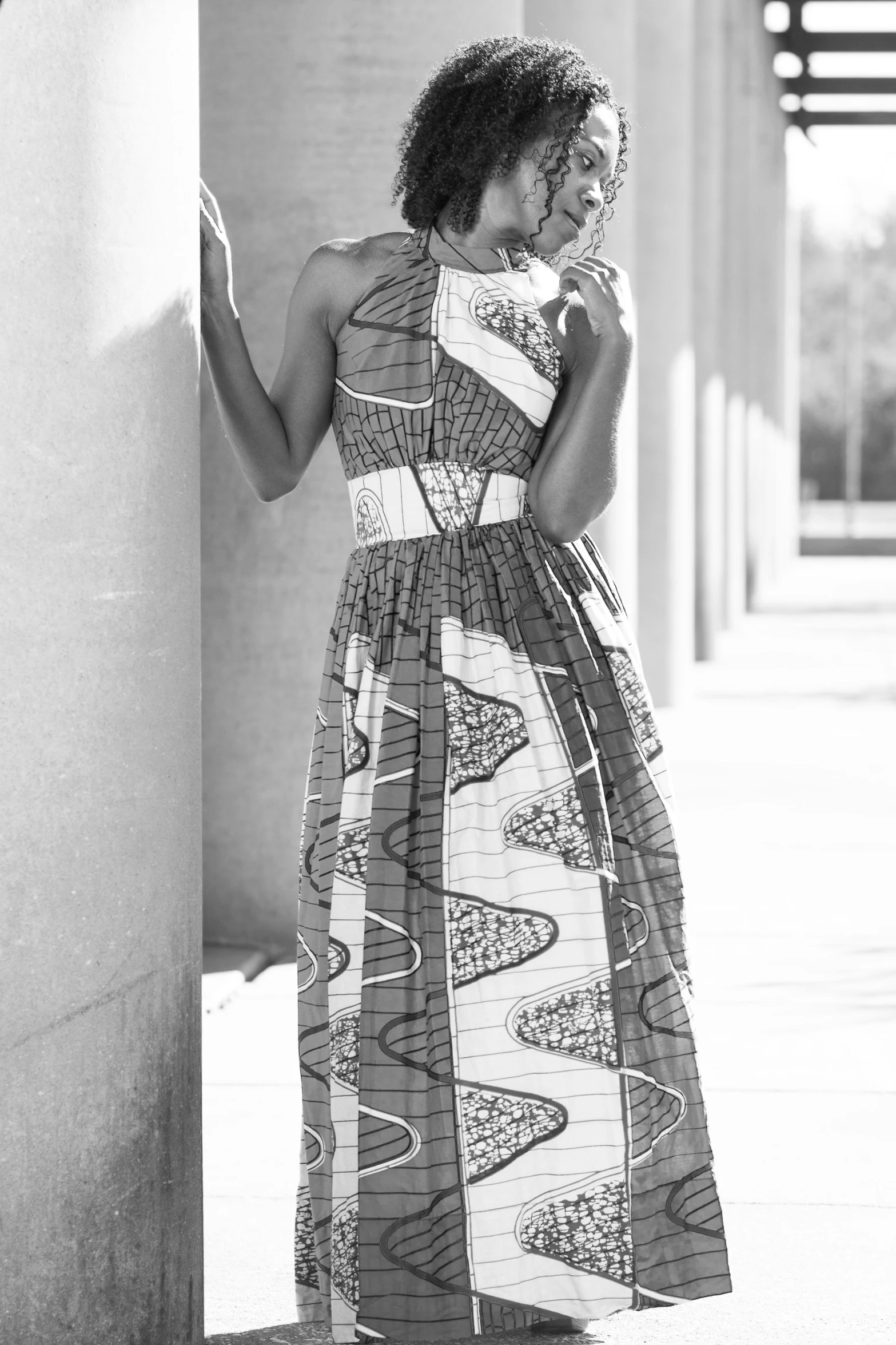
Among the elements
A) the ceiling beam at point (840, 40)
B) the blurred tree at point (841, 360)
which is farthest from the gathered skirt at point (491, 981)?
the blurred tree at point (841, 360)

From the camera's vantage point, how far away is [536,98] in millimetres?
3180

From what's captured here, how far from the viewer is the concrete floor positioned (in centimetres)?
358

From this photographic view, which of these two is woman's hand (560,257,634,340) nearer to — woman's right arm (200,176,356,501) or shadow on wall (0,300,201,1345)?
woman's right arm (200,176,356,501)

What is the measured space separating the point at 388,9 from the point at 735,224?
52.7 feet

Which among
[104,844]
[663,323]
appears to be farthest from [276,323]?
[663,323]

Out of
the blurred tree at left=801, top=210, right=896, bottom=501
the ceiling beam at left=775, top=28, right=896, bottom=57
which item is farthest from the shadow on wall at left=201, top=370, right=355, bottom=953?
the blurred tree at left=801, top=210, right=896, bottom=501

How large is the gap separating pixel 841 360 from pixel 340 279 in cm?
8195

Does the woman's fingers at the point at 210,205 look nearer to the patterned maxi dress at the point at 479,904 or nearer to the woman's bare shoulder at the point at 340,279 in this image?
the woman's bare shoulder at the point at 340,279

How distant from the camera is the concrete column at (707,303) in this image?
17078 millimetres

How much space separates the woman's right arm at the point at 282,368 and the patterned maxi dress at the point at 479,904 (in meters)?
0.08

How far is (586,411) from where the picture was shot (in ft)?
10.2

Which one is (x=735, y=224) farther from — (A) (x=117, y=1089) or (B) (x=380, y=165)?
(A) (x=117, y=1089)

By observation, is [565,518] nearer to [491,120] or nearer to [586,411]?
[586,411]

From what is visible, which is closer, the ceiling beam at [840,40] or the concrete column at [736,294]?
the concrete column at [736,294]
